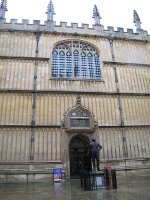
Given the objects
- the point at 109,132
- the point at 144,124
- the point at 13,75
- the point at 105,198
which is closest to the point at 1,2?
the point at 13,75

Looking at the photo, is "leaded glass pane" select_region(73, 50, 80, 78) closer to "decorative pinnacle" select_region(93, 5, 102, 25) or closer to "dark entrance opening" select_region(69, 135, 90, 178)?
"decorative pinnacle" select_region(93, 5, 102, 25)

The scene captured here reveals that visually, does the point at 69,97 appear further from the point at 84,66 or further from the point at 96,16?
the point at 96,16

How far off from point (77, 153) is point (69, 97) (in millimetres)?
3885

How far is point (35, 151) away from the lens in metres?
12.9

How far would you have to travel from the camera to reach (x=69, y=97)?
1462 cm

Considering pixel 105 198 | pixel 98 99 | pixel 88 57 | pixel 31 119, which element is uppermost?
pixel 88 57

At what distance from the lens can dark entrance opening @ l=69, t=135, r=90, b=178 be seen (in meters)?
13.7

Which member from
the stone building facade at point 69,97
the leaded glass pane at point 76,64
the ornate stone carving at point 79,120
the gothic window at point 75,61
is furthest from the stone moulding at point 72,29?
the ornate stone carving at point 79,120

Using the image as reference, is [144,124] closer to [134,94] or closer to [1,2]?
[134,94]

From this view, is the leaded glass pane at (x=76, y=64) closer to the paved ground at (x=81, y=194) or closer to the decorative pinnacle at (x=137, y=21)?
the decorative pinnacle at (x=137, y=21)

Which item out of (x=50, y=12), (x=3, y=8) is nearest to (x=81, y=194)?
(x=50, y=12)

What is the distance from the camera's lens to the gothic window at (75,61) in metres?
15.7

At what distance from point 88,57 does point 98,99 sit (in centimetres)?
378

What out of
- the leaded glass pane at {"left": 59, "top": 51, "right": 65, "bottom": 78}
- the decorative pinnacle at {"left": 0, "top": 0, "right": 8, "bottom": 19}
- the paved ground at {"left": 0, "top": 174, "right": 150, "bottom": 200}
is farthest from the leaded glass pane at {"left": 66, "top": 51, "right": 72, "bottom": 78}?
the paved ground at {"left": 0, "top": 174, "right": 150, "bottom": 200}
